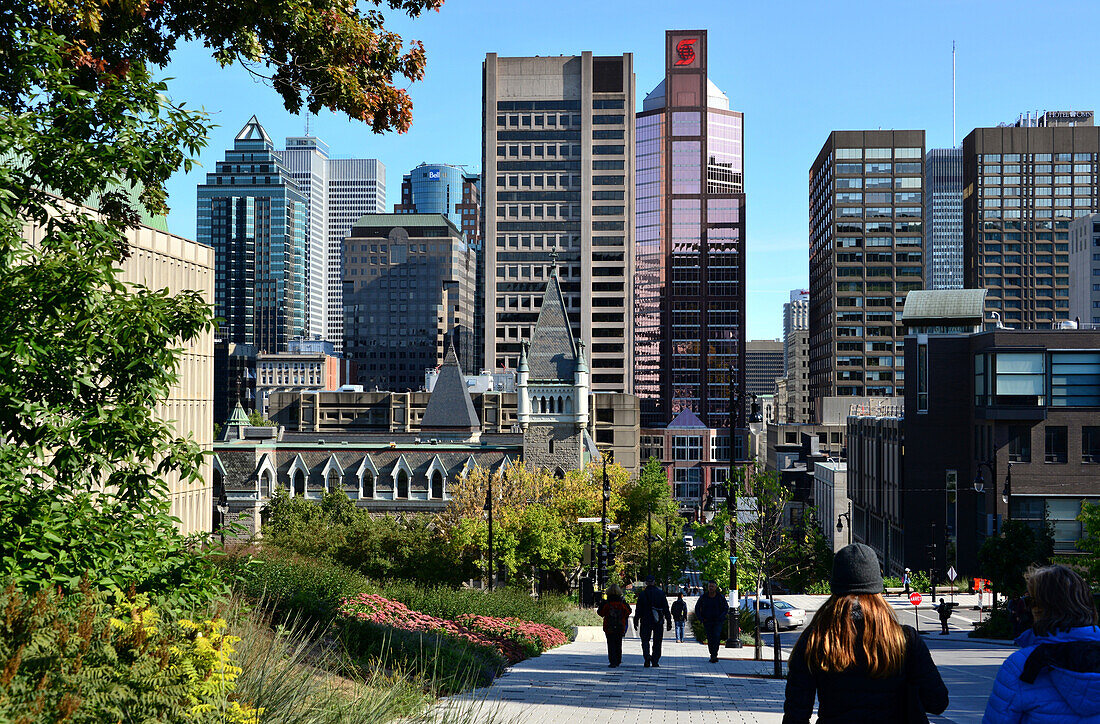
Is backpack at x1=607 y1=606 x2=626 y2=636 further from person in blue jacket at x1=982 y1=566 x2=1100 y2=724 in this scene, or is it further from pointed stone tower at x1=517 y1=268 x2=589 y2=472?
pointed stone tower at x1=517 y1=268 x2=589 y2=472

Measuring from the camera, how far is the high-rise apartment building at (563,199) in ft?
540

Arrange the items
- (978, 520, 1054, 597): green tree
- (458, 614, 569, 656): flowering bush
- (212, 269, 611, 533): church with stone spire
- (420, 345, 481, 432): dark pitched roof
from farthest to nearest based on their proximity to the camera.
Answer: (420, 345, 481, 432): dark pitched roof → (212, 269, 611, 533): church with stone spire → (978, 520, 1054, 597): green tree → (458, 614, 569, 656): flowering bush

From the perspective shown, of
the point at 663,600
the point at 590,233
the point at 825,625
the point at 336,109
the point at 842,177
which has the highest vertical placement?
the point at 842,177

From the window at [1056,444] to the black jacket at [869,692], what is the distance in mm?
63081

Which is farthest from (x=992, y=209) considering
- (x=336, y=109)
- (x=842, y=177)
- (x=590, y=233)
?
(x=336, y=109)

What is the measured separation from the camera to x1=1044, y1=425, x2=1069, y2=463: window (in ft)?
200

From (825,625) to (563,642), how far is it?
22402 millimetres

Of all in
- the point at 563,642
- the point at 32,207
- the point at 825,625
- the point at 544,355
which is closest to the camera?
the point at 825,625

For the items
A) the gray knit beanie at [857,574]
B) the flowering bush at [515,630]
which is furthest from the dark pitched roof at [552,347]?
the gray knit beanie at [857,574]

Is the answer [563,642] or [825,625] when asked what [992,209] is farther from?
[825,625]

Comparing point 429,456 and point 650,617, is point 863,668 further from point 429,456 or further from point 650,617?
point 429,456

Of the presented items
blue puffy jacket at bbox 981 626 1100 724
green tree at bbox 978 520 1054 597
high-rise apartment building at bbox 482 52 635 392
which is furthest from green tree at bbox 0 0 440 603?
high-rise apartment building at bbox 482 52 635 392

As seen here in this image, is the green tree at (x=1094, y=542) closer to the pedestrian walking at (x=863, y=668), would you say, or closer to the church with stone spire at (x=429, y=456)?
the pedestrian walking at (x=863, y=668)

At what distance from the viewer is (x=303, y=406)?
143750 millimetres
